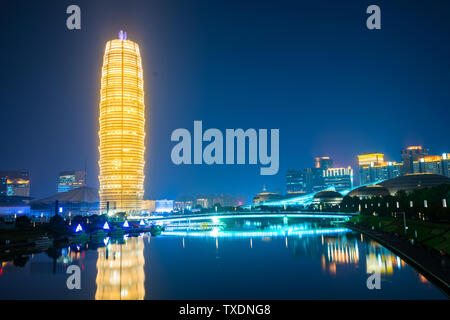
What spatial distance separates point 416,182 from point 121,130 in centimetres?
13739

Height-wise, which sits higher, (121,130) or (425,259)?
(121,130)

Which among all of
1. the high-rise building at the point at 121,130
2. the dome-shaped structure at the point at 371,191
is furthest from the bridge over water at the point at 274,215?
the dome-shaped structure at the point at 371,191

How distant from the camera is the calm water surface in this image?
3206cm

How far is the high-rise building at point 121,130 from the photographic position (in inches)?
6575

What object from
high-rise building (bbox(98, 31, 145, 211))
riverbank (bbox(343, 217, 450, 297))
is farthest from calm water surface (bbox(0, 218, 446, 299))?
high-rise building (bbox(98, 31, 145, 211))

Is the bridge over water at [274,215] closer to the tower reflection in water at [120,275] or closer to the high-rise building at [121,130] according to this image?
the high-rise building at [121,130]

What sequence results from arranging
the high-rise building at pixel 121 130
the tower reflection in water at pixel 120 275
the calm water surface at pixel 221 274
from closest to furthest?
1. the calm water surface at pixel 221 274
2. the tower reflection in water at pixel 120 275
3. the high-rise building at pixel 121 130

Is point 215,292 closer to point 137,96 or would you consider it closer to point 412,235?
point 412,235

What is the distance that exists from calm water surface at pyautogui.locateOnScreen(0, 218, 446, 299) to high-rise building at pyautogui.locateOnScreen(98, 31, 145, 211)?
109733 mm

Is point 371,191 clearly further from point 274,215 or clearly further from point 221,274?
point 221,274

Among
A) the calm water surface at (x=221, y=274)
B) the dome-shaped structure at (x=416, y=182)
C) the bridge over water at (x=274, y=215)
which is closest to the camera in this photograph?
the calm water surface at (x=221, y=274)

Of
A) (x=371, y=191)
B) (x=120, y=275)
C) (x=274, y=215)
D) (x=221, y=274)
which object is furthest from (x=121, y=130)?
(x=221, y=274)

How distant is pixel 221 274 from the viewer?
41875 millimetres
